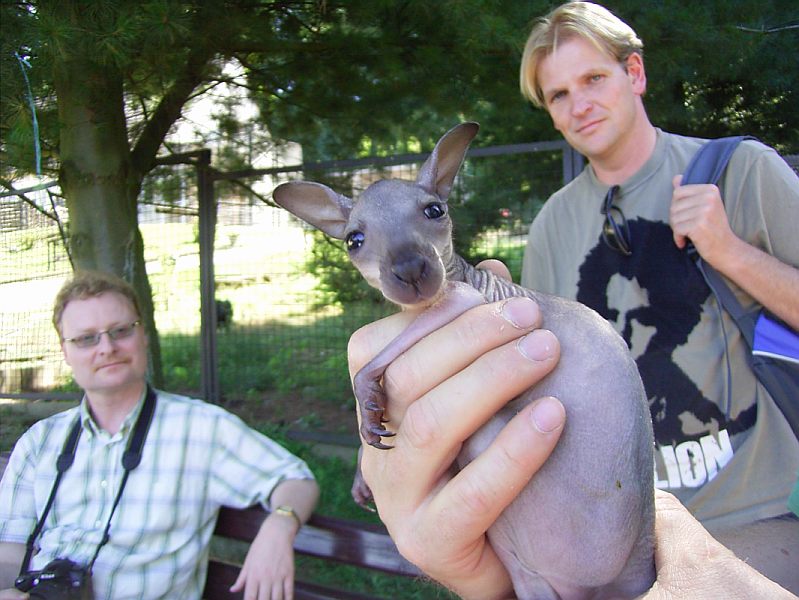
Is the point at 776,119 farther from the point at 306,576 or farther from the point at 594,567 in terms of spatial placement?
the point at 306,576

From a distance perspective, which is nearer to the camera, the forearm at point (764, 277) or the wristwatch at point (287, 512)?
the forearm at point (764, 277)

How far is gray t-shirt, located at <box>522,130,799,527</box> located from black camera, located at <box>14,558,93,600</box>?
7.36 feet

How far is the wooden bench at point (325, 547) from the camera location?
2816 mm

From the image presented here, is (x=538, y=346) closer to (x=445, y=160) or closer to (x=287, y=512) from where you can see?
(x=445, y=160)

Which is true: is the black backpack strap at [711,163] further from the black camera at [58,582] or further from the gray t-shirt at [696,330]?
the black camera at [58,582]

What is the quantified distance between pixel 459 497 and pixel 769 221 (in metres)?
1.42

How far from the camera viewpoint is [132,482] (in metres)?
2.89

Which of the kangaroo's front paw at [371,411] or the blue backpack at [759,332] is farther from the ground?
the blue backpack at [759,332]

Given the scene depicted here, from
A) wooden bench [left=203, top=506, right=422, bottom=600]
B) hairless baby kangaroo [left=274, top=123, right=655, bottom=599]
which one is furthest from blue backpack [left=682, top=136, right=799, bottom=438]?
wooden bench [left=203, top=506, right=422, bottom=600]

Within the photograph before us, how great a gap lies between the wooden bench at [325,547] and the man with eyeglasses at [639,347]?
101 centimetres

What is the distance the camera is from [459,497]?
161 cm

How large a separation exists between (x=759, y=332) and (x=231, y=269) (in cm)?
548

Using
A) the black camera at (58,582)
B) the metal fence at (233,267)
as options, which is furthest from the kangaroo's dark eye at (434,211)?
the metal fence at (233,267)

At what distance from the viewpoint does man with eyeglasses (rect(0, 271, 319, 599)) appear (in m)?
2.79
